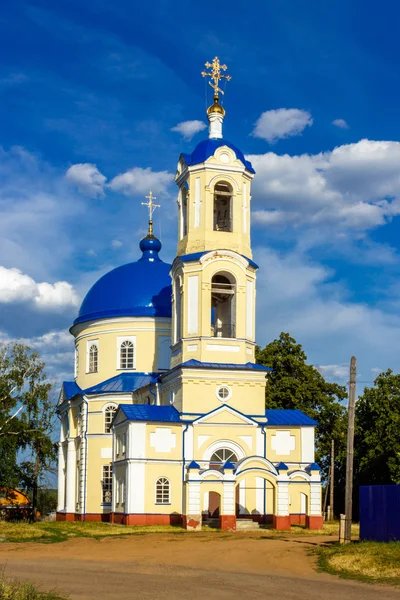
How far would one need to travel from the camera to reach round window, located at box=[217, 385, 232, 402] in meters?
36.8

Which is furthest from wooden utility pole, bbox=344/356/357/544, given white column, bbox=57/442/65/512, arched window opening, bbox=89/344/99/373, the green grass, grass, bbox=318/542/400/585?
white column, bbox=57/442/65/512

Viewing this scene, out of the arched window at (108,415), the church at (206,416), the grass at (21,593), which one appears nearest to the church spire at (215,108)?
the church at (206,416)

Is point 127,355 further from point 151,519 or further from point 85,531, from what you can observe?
point 85,531

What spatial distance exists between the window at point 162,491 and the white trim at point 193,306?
643cm

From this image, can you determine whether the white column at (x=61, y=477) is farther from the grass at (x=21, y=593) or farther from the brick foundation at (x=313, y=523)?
the grass at (x=21, y=593)

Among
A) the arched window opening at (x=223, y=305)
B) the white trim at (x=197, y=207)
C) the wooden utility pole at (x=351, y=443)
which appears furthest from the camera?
the white trim at (x=197, y=207)

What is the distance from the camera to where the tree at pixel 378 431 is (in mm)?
46281

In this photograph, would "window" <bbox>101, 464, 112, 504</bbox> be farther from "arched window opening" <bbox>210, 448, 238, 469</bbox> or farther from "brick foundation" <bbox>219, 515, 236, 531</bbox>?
"brick foundation" <bbox>219, 515, 236, 531</bbox>

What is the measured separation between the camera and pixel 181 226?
39.9 m

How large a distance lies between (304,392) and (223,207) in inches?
641

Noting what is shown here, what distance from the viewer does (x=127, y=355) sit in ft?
147

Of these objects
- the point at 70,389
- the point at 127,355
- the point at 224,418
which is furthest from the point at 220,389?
the point at 70,389

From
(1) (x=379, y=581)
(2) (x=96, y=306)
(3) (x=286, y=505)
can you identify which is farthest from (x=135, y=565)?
(2) (x=96, y=306)

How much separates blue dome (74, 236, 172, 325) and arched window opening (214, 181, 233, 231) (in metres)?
6.86
